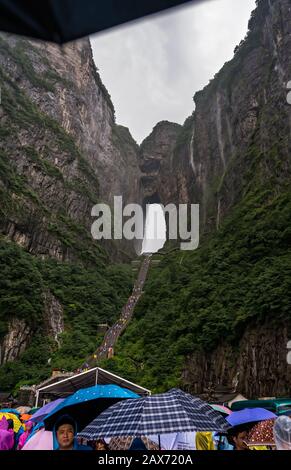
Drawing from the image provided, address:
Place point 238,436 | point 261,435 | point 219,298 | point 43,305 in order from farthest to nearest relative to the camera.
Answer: point 43,305, point 219,298, point 261,435, point 238,436

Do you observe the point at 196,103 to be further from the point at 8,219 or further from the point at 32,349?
the point at 32,349

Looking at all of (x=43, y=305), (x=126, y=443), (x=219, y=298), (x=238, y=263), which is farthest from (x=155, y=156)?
(x=126, y=443)

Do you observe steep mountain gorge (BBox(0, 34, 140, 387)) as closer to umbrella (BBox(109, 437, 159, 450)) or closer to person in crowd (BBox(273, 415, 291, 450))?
umbrella (BBox(109, 437, 159, 450))

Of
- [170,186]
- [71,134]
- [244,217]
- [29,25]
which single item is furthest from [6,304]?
[170,186]

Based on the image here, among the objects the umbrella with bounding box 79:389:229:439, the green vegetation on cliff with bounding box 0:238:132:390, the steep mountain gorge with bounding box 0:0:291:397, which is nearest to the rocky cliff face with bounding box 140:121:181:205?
the steep mountain gorge with bounding box 0:0:291:397

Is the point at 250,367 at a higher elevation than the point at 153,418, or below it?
below

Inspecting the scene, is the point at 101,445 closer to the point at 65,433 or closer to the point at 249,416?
the point at 65,433
